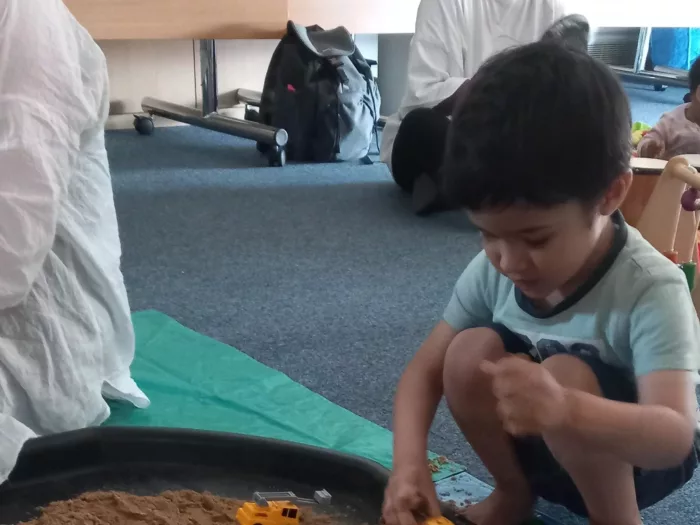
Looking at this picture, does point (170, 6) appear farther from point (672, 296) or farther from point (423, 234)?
point (672, 296)

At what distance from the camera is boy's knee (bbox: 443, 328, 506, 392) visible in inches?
30.0

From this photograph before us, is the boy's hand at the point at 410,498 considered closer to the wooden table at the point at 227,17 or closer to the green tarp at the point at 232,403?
the green tarp at the point at 232,403

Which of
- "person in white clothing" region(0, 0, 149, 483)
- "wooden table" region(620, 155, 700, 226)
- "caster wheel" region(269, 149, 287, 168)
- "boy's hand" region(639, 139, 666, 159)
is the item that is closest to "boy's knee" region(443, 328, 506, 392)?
"person in white clothing" region(0, 0, 149, 483)

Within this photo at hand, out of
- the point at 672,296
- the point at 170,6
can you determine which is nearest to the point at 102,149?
the point at 672,296

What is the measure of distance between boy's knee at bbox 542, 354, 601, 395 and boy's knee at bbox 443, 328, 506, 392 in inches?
2.6

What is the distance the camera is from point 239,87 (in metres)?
3.27

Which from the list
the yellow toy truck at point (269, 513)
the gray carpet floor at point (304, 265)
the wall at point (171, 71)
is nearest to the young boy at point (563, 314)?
the yellow toy truck at point (269, 513)

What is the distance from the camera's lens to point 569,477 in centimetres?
76

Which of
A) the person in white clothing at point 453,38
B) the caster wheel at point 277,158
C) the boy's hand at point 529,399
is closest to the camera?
→ the boy's hand at point 529,399

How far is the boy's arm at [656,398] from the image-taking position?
1.94 feet

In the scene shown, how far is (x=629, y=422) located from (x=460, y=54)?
172 centimetres

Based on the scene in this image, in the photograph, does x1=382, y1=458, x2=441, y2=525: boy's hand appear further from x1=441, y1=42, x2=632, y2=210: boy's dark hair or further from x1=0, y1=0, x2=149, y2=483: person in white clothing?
x1=0, y1=0, x2=149, y2=483: person in white clothing

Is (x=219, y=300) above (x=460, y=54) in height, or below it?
below

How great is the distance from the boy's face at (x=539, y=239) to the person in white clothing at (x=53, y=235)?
50cm
